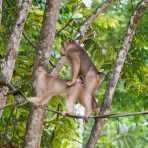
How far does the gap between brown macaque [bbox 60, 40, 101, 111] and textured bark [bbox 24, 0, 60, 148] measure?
166mm

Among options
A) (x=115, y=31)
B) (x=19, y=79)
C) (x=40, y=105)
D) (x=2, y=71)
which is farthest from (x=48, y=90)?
(x=115, y=31)

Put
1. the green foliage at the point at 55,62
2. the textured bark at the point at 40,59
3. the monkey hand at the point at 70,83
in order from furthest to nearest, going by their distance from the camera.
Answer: the green foliage at the point at 55,62 < the textured bark at the point at 40,59 < the monkey hand at the point at 70,83

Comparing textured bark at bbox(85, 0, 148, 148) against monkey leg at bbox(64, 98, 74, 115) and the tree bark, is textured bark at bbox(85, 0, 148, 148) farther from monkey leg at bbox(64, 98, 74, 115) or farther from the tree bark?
monkey leg at bbox(64, 98, 74, 115)

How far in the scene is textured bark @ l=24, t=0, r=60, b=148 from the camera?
4684mm

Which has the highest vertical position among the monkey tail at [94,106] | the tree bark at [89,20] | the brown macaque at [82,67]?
Result: the tree bark at [89,20]

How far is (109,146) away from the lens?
22.6ft

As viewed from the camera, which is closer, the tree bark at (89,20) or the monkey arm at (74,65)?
the monkey arm at (74,65)

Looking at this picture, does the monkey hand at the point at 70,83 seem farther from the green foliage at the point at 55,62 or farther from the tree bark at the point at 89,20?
the green foliage at the point at 55,62

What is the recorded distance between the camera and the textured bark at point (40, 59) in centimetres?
468

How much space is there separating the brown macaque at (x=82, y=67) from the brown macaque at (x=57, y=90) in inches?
1.4

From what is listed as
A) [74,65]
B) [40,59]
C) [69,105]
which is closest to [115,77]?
[74,65]

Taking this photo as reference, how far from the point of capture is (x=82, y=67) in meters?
4.72

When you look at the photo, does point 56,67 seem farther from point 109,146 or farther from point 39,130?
point 109,146

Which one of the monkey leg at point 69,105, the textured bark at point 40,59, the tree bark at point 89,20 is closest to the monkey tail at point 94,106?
the monkey leg at point 69,105
